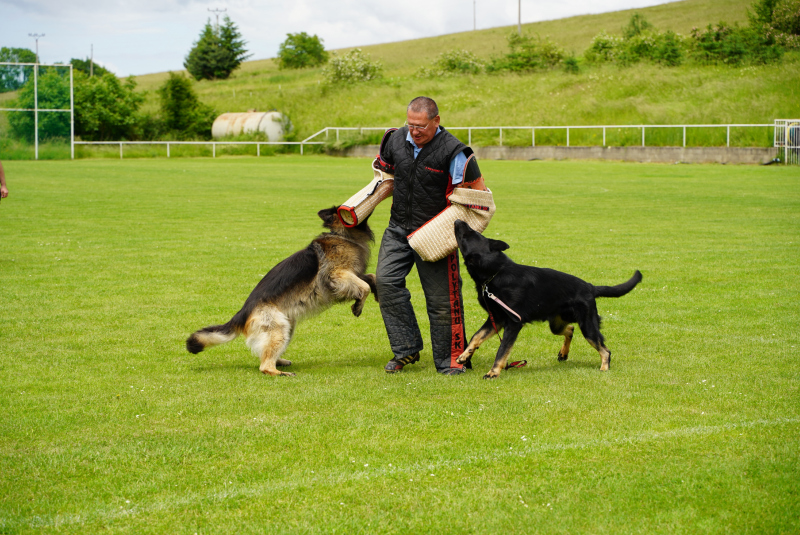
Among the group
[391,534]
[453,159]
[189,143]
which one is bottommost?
[391,534]

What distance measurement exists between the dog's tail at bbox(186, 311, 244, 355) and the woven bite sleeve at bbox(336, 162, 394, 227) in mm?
1256

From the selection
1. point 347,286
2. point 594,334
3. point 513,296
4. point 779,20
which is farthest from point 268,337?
point 779,20

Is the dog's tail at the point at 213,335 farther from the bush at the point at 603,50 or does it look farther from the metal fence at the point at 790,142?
the bush at the point at 603,50

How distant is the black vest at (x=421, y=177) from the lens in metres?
6.19

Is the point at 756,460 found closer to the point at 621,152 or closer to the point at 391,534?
the point at 391,534

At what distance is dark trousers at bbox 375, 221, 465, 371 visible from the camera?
645 cm

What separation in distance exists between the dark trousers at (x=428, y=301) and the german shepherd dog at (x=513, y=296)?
24cm

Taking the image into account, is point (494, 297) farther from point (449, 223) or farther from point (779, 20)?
point (779, 20)

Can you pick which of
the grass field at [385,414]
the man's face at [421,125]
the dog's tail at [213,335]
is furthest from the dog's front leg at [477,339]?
the dog's tail at [213,335]

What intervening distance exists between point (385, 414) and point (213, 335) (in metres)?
1.95

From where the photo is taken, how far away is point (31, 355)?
664 centimetres

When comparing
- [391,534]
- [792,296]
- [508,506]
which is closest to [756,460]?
[508,506]

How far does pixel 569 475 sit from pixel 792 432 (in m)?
1.55

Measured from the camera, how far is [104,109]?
52312 mm
